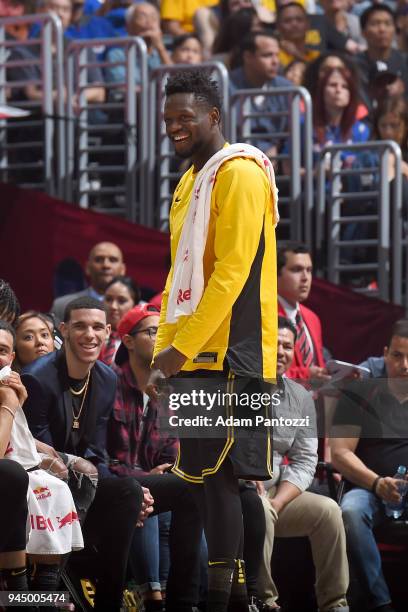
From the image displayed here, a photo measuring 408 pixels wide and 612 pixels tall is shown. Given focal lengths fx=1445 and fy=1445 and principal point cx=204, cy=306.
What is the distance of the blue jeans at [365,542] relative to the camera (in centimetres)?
727

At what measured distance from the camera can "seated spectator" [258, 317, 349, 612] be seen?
7215 millimetres

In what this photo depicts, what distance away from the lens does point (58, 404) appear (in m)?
6.77

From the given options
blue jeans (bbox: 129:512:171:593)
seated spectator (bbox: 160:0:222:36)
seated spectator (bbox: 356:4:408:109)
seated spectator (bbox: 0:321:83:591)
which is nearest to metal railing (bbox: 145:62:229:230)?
seated spectator (bbox: 356:4:408:109)

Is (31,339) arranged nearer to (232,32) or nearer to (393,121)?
(393,121)

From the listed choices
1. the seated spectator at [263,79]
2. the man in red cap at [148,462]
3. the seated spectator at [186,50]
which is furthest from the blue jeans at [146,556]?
the seated spectator at [186,50]

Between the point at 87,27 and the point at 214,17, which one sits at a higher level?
the point at 214,17

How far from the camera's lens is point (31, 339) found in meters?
7.63

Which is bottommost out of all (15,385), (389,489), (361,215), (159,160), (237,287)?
(389,489)

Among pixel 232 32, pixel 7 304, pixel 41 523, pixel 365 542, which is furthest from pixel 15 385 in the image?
pixel 232 32

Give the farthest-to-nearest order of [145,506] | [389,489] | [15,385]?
[389,489] < [145,506] < [15,385]

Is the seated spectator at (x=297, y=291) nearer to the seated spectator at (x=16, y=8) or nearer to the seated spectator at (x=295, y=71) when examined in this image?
the seated spectator at (x=295, y=71)

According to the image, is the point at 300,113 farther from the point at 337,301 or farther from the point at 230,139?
the point at 337,301

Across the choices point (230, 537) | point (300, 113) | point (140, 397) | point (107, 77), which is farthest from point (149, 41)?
point (230, 537)

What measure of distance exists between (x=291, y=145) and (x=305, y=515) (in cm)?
391
